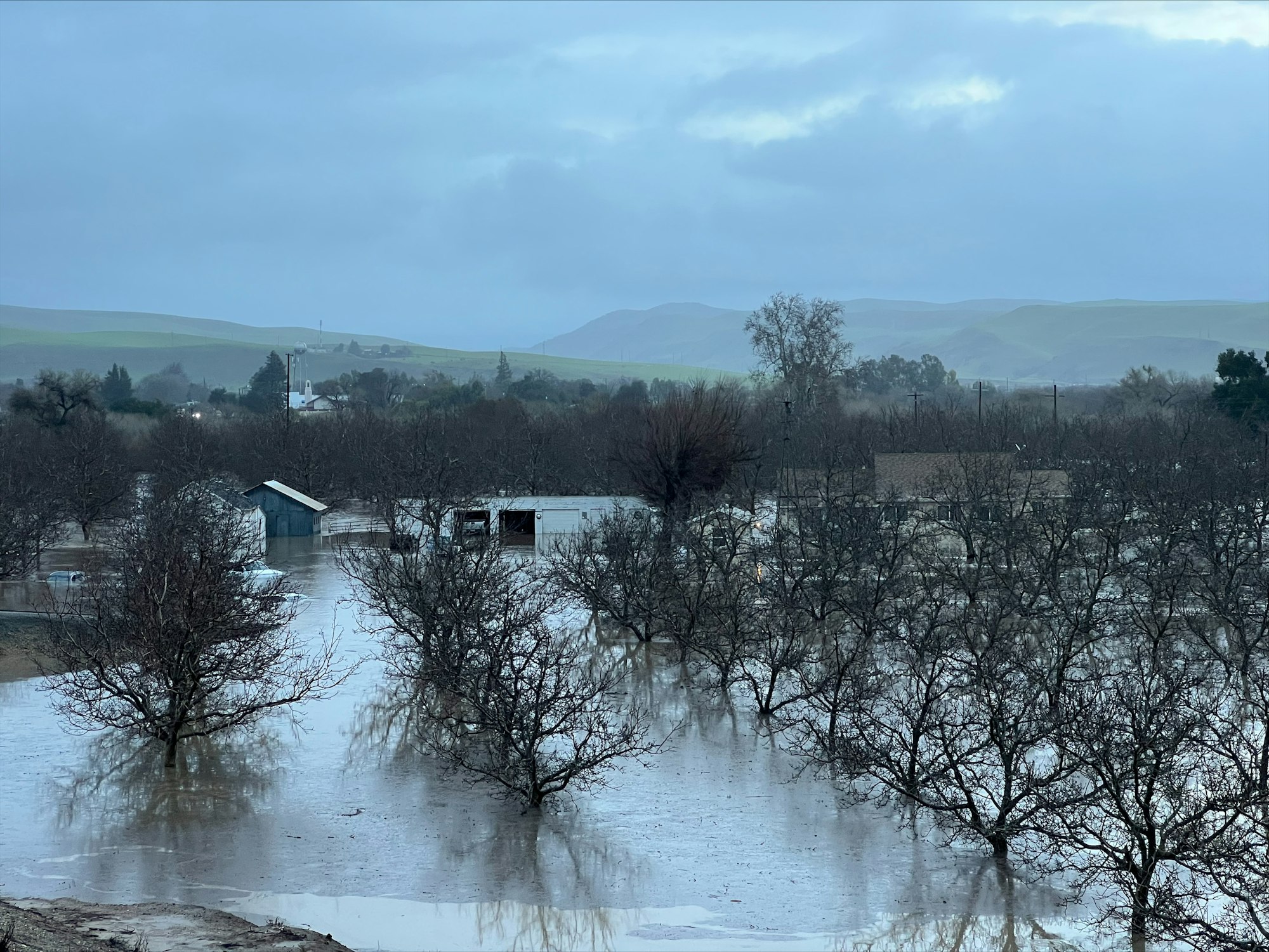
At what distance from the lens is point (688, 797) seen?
50.9 feet

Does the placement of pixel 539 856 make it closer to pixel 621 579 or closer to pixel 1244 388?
pixel 621 579

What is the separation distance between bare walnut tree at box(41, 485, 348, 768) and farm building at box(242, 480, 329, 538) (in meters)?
22.4

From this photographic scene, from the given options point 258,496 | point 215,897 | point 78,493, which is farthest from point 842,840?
point 78,493

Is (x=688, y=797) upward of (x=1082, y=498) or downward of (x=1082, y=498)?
downward

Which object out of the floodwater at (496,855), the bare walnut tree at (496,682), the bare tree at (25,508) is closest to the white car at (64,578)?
the bare tree at (25,508)

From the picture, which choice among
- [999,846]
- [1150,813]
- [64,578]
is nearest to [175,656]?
[999,846]

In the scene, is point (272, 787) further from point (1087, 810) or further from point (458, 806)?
point (1087, 810)

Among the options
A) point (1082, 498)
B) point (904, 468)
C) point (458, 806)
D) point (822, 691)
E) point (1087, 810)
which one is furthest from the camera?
point (904, 468)

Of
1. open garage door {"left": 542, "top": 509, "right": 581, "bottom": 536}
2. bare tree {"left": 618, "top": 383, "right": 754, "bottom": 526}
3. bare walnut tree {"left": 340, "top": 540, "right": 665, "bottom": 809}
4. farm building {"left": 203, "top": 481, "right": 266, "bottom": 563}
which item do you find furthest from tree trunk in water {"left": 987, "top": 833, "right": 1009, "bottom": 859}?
open garage door {"left": 542, "top": 509, "right": 581, "bottom": 536}

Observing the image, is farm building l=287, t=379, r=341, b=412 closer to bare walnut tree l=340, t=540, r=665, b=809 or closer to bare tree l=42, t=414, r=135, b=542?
bare tree l=42, t=414, r=135, b=542

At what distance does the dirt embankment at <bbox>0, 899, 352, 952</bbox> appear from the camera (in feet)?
33.6

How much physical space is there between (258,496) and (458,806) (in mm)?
31530

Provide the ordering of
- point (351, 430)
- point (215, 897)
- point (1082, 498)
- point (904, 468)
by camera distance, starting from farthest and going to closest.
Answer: point (351, 430) < point (904, 468) < point (1082, 498) < point (215, 897)

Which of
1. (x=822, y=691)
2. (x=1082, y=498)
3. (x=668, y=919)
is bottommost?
(x=668, y=919)
